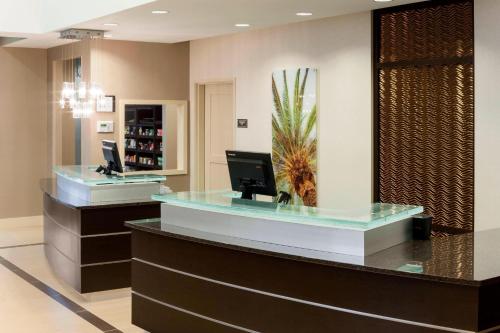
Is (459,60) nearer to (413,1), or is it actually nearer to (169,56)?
(413,1)

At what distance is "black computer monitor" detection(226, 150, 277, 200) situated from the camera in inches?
203

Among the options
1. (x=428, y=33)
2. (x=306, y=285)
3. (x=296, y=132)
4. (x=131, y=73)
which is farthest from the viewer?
(x=131, y=73)

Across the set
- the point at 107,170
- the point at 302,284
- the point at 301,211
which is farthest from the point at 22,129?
the point at 302,284

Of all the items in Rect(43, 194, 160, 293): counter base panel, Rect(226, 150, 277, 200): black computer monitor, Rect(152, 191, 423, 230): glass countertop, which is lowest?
Rect(43, 194, 160, 293): counter base panel

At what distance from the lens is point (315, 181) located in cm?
820

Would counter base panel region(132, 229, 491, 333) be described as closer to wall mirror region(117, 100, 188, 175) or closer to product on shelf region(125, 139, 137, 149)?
wall mirror region(117, 100, 188, 175)

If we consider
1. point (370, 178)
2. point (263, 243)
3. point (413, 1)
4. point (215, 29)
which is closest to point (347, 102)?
point (370, 178)

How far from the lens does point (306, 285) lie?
423 centimetres

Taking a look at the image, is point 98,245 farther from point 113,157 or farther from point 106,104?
point 106,104

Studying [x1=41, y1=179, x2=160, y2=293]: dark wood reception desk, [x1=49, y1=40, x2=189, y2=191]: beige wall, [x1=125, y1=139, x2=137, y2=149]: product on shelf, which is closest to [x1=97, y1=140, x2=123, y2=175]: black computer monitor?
[x1=41, y1=179, x2=160, y2=293]: dark wood reception desk

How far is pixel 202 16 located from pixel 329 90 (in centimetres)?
168

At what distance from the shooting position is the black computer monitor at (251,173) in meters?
5.17

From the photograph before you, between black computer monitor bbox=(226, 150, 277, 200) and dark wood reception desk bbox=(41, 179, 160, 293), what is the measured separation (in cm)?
196

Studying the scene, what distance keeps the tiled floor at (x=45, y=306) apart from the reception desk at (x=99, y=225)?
5.3 inches
